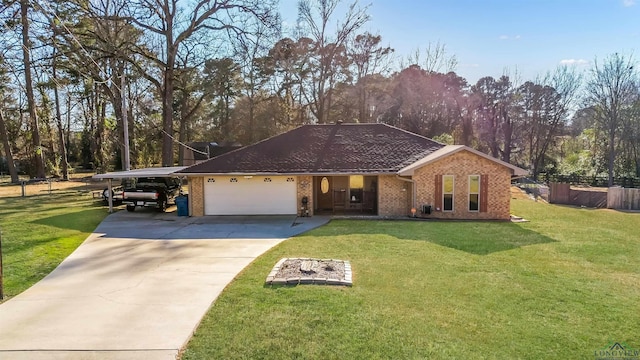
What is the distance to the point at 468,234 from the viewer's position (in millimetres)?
12398

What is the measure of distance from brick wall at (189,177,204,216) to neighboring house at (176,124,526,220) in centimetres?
4


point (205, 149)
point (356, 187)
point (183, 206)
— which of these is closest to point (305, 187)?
point (356, 187)

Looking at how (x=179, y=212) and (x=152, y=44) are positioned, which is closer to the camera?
(x=179, y=212)

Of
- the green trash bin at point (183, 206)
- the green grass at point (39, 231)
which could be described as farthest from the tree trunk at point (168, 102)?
the green trash bin at point (183, 206)

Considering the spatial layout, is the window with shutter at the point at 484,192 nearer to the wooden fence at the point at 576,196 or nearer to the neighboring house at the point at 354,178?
the neighboring house at the point at 354,178

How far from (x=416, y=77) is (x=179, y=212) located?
104 feet

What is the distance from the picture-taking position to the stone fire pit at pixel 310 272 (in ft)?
24.1

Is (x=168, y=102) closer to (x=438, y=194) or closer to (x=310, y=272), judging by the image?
(x=438, y=194)

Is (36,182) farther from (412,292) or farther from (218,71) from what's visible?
(412,292)

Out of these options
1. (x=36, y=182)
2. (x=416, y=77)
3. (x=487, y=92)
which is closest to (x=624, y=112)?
(x=487, y=92)

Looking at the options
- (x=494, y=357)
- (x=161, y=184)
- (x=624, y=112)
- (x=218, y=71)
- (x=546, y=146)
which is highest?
(x=218, y=71)

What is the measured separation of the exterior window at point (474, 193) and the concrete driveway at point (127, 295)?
8641mm

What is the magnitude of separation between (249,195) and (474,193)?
32.7ft

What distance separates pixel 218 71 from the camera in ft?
109
